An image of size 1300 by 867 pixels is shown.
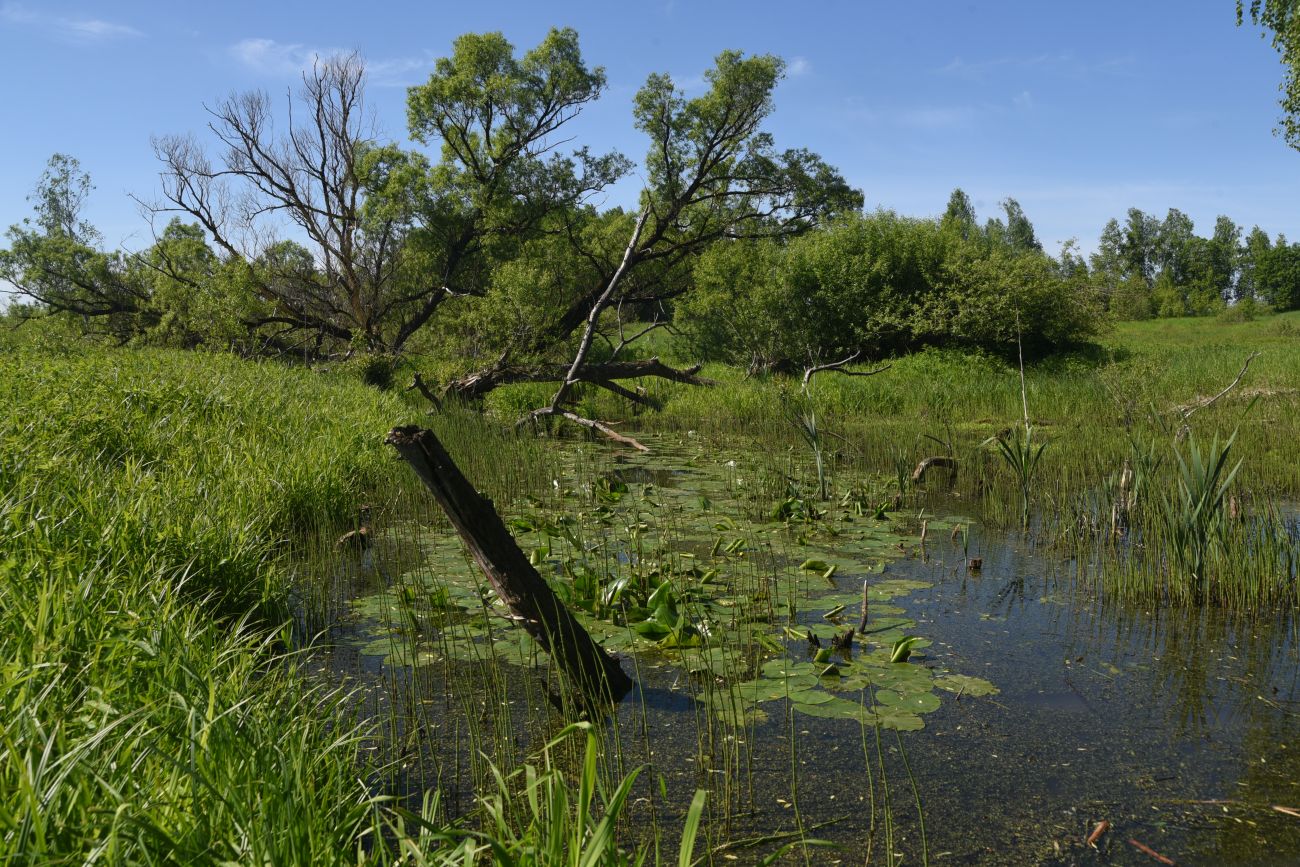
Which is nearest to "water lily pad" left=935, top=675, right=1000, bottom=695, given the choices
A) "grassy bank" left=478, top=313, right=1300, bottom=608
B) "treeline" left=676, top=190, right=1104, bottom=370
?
"grassy bank" left=478, top=313, right=1300, bottom=608

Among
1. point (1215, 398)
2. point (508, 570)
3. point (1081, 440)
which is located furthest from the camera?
point (1081, 440)

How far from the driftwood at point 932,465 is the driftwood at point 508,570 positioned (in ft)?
19.9

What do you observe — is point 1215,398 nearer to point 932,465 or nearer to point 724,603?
point 932,465

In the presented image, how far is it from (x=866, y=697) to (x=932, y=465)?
6.17 m

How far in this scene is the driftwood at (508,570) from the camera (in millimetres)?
3525

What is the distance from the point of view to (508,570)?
12.4 feet

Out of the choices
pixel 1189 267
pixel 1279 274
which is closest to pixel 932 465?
pixel 1279 274

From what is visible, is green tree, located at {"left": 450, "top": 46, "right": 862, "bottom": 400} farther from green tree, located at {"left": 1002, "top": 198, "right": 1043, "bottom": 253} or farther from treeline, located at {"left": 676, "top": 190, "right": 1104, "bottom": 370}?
green tree, located at {"left": 1002, "top": 198, "right": 1043, "bottom": 253}

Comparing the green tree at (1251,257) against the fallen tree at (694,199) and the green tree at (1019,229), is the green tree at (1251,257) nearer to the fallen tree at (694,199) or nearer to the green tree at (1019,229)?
the green tree at (1019,229)

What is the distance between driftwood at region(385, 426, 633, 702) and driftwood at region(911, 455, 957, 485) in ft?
19.9

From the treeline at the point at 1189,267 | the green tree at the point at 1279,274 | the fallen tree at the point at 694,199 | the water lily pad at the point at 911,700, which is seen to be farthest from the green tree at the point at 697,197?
the green tree at the point at 1279,274

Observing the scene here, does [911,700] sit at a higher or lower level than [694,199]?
lower

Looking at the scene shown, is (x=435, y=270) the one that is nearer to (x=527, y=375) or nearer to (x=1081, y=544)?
(x=527, y=375)

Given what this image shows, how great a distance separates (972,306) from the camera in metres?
22.4
